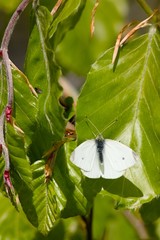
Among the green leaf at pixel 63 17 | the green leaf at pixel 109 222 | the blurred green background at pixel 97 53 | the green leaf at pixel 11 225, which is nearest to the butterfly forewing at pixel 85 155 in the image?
the green leaf at pixel 63 17

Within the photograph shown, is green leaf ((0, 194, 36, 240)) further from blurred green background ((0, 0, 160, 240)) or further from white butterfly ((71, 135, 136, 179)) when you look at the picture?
white butterfly ((71, 135, 136, 179))

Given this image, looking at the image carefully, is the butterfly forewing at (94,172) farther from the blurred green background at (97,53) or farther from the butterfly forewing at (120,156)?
the blurred green background at (97,53)

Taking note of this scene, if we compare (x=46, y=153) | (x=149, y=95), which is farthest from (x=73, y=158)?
(x=149, y=95)

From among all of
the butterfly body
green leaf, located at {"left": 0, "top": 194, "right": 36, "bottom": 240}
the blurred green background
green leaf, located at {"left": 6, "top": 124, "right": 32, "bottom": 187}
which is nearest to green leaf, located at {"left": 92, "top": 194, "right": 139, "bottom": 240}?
the blurred green background

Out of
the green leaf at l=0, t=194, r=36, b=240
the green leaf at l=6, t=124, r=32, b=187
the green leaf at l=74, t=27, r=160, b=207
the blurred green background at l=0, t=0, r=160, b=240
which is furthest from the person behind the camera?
the blurred green background at l=0, t=0, r=160, b=240

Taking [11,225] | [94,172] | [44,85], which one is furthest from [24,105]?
[11,225]

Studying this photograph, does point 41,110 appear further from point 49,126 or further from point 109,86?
point 109,86

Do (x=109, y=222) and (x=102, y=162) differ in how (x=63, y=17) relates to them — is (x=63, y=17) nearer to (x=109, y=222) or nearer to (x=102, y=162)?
(x=102, y=162)
